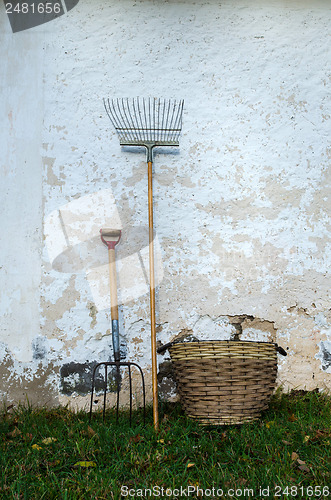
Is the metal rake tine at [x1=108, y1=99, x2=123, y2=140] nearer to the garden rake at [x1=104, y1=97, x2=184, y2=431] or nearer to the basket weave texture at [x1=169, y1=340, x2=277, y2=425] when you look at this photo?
the garden rake at [x1=104, y1=97, x2=184, y2=431]

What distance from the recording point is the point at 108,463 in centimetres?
193

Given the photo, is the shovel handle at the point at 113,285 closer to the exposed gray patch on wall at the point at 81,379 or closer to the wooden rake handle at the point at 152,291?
the wooden rake handle at the point at 152,291

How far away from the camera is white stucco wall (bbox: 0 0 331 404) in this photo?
2.83m

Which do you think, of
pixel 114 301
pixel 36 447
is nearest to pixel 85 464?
pixel 36 447

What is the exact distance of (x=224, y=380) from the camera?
2.31m

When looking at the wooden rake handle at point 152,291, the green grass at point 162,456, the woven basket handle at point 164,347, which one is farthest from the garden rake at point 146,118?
the green grass at point 162,456

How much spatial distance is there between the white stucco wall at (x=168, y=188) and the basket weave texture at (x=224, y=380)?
497 millimetres

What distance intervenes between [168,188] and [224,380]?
4.47ft

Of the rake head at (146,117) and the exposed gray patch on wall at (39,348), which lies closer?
the exposed gray patch on wall at (39,348)

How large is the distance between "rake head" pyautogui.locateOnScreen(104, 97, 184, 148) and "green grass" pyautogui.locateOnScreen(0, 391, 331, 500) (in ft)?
6.16

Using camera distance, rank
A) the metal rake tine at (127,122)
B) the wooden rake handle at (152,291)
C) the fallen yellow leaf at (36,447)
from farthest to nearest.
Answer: the metal rake tine at (127,122) → the wooden rake handle at (152,291) → the fallen yellow leaf at (36,447)

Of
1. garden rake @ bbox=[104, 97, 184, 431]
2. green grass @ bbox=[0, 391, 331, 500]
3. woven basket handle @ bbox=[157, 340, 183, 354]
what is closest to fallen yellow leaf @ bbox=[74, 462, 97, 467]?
green grass @ bbox=[0, 391, 331, 500]

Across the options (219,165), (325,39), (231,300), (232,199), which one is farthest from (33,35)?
(231,300)

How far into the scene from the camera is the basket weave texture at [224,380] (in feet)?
7.58
